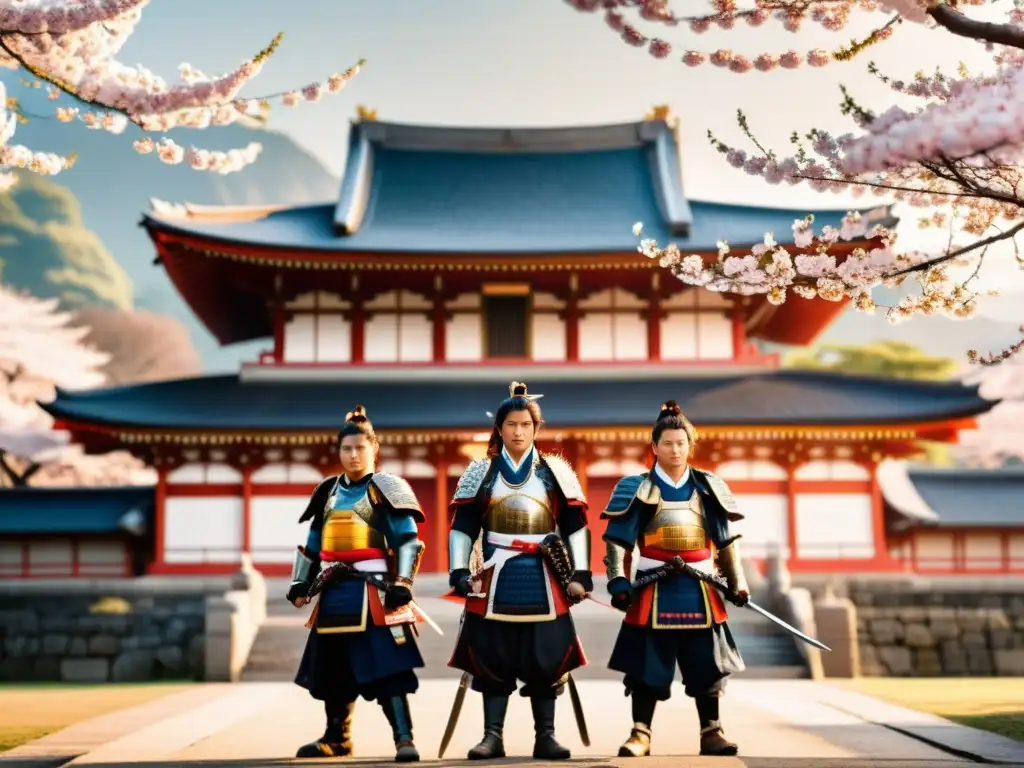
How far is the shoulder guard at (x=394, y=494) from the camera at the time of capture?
268 inches

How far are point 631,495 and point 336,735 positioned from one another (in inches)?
82.4

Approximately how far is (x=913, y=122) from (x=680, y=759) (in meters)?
3.22

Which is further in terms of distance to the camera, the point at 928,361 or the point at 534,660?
the point at 928,361

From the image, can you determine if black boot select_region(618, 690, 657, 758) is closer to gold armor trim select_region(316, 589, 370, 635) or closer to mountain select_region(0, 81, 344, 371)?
gold armor trim select_region(316, 589, 370, 635)

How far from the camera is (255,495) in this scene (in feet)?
66.8

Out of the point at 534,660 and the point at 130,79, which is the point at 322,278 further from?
the point at 534,660

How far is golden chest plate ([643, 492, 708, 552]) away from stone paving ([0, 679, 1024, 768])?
1.12 meters

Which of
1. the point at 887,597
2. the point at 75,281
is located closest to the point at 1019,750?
the point at 887,597

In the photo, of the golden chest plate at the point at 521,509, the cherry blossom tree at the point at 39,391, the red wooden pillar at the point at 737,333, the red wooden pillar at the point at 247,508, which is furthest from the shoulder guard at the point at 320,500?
the cherry blossom tree at the point at 39,391

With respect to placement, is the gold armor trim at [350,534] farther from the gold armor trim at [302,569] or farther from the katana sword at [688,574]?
the katana sword at [688,574]

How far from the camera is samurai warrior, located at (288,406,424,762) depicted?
6578mm

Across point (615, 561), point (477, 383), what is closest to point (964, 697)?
point (615, 561)

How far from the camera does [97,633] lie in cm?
1573

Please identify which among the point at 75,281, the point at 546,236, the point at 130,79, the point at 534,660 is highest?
the point at 75,281
